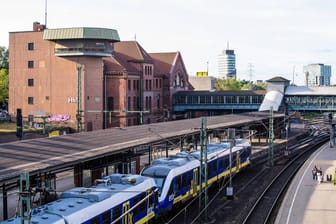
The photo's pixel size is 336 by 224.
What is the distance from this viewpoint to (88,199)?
20141 millimetres

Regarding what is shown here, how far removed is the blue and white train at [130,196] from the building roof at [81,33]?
38.9 metres

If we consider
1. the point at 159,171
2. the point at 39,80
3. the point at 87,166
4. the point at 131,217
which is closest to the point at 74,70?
the point at 39,80

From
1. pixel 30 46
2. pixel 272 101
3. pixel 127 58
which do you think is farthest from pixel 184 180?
pixel 272 101

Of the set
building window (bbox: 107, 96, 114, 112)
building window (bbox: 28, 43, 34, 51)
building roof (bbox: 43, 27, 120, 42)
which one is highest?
building roof (bbox: 43, 27, 120, 42)

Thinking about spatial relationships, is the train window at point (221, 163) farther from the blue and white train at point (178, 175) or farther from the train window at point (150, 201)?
the train window at point (150, 201)

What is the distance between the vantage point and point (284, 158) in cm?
5909

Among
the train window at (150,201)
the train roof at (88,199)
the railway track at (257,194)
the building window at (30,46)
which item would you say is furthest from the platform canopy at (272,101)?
the train roof at (88,199)

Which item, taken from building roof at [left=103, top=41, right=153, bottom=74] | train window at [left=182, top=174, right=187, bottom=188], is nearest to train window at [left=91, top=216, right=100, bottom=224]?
train window at [left=182, top=174, right=187, bottom=188]

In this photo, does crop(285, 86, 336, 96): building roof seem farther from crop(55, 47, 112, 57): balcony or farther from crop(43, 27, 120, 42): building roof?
crop(55, 47, 112, 57): balcony

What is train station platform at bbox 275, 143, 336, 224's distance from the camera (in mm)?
29350

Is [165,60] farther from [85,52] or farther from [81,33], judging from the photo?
[81,33]

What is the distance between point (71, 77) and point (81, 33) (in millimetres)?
7516

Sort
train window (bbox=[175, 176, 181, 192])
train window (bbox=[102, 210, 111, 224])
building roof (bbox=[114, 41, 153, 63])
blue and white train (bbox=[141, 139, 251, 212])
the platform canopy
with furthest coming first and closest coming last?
building roof (bbox=[114, 41, 153, 63]), the platform canopy, train window (bbox=[175, 176, 181, 192]), blue and white train (bbox=[141, 139, 251, 212]), train window (bbox=[102, 210, 111, 224])

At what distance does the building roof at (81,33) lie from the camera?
7019 cm
